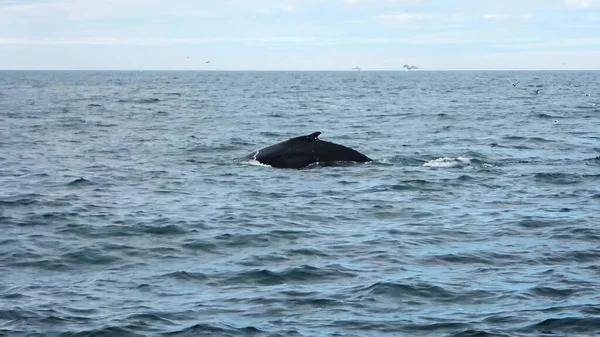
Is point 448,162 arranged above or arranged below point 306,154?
below

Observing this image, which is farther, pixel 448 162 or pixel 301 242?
pixel 448 162

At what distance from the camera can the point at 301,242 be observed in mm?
14992

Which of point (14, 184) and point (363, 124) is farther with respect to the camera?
point (363, 124)

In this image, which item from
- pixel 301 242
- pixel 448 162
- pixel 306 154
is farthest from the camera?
pixel 448 162

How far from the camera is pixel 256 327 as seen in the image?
10422 mm

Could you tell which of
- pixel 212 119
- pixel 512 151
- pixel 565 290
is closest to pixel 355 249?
→ pixel 565 290

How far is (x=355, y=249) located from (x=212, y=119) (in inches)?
1295

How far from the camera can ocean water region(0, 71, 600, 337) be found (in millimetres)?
10789

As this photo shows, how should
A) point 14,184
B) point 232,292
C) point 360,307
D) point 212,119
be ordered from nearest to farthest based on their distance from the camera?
1. point 360,307
2. point 232,292
3. point 14,184
4. point 212,119

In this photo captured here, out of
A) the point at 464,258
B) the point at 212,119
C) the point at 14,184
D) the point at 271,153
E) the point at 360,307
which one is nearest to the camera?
the point at 360,307

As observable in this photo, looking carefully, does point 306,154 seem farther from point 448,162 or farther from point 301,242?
point 301,242

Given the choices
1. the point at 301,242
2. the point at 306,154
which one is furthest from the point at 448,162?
the point at 301,242

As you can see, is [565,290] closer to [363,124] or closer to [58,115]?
[363,124]

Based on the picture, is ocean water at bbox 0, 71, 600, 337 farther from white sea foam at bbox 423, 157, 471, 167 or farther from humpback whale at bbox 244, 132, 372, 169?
humpback whale at bbox 244, 132, 372, 169
